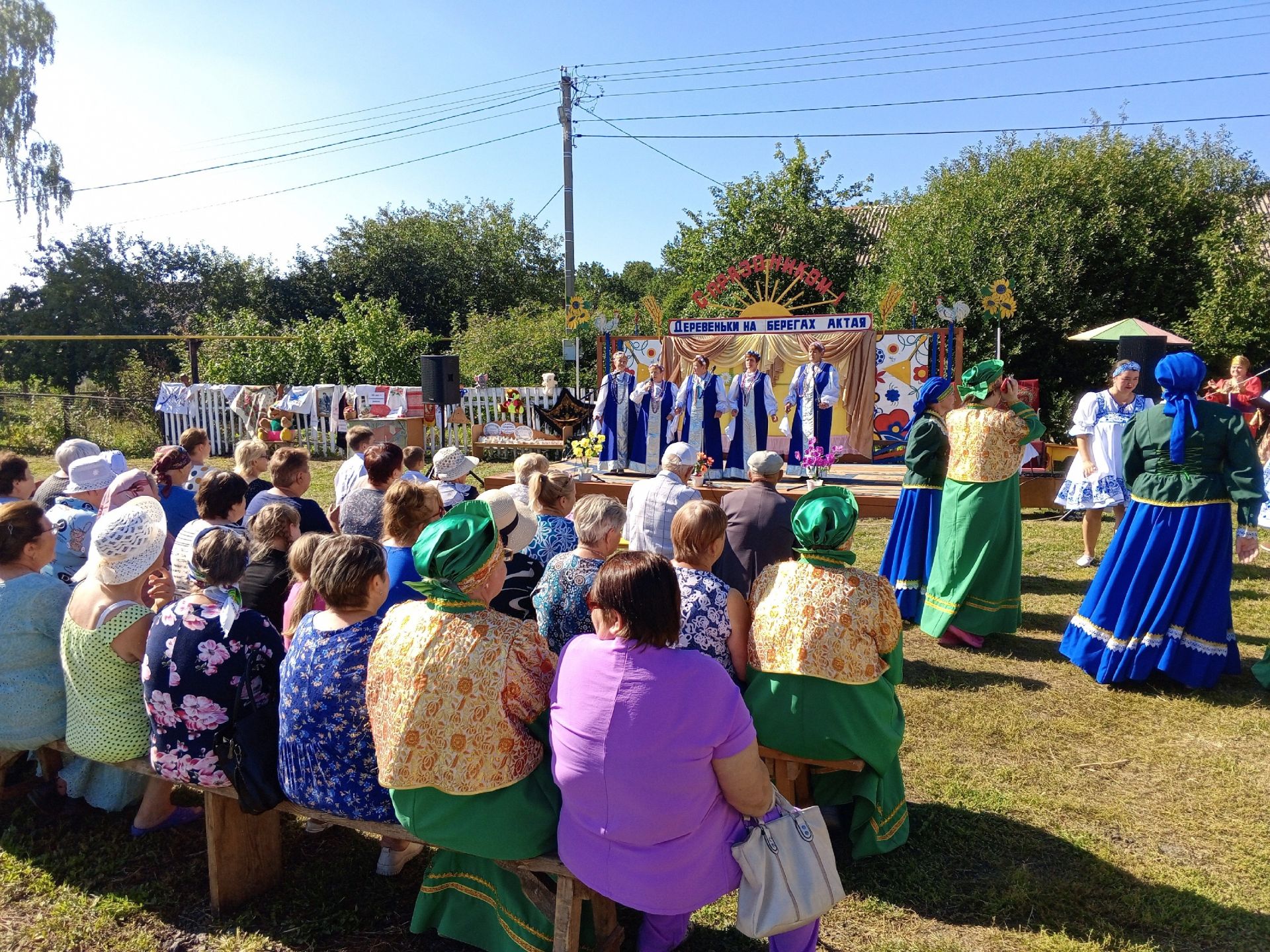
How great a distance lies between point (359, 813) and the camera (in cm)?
254

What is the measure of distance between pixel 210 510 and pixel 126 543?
81 cm

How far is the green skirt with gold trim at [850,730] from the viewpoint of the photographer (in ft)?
9.39

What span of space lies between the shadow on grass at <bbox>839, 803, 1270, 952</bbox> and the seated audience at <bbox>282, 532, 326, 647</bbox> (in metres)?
1.99

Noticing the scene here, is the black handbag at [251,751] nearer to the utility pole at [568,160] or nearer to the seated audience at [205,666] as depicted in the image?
the seated audience at [205,666]

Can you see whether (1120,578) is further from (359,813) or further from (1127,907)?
(359,813)

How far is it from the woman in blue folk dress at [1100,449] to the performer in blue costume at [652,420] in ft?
18.2

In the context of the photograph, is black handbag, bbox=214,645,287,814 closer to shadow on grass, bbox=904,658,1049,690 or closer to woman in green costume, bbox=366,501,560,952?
woman in green costume, bbox=366,501,560,952

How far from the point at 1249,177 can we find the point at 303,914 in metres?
22.3

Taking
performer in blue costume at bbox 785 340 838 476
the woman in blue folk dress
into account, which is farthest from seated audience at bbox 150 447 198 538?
performer in blue costume at bbox 785 340 838 476

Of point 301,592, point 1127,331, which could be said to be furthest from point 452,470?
point 1127,331

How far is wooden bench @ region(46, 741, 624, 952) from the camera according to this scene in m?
2.30

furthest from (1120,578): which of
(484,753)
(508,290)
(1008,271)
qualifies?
(508,290)

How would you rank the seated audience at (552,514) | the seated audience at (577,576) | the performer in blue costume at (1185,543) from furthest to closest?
1. the performer in blue costume at (1185,543)
2. the seated audience at (552,514)
3. the seated audience at (577,576)

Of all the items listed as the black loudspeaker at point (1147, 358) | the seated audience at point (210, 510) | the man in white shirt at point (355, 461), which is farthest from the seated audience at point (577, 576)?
the black loudspeaker at point (1147, 358)
